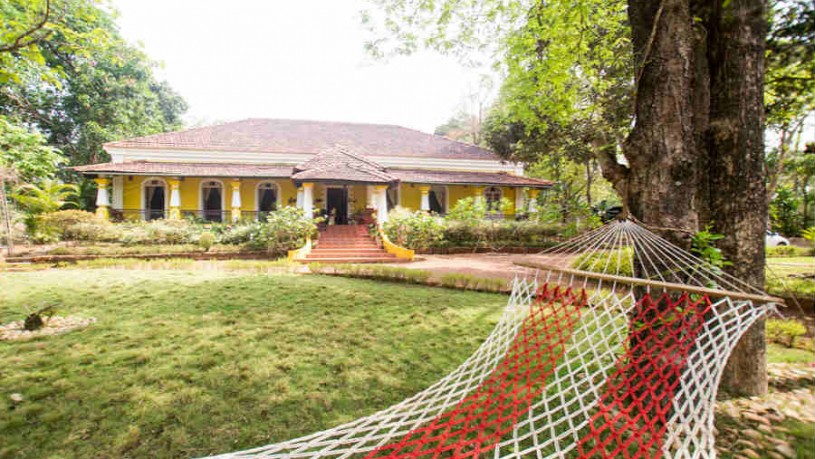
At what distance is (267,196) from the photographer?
1669 cm

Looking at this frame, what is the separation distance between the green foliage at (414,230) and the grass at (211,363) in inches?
239

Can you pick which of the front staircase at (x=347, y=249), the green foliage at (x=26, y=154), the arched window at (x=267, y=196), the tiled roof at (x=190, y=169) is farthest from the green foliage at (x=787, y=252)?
the green foliage at (x=26, y=154)

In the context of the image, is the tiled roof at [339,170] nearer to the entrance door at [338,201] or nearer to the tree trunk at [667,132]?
the entrance door at [338,201]

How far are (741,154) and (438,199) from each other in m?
15.6

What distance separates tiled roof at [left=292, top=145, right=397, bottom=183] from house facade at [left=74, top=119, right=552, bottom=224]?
0.12ft

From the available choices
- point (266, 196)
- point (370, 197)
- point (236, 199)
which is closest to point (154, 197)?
point (236, 199)

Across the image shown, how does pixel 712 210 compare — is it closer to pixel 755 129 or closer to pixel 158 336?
pixel 755 129

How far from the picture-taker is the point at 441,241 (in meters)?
12.5

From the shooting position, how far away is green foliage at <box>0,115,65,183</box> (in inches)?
492

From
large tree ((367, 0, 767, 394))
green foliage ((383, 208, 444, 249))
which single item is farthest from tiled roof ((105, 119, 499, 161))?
large tree ((367, 0, 767, 394))

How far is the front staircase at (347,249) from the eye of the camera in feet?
34.5

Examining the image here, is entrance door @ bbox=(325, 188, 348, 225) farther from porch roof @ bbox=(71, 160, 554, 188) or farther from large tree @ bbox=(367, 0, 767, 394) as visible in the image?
large tree @ bbox=(367, 0, 767, 394)

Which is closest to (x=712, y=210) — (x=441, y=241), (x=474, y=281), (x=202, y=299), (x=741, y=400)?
(x=741, y=400)

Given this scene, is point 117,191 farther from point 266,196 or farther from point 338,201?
point 338,201
